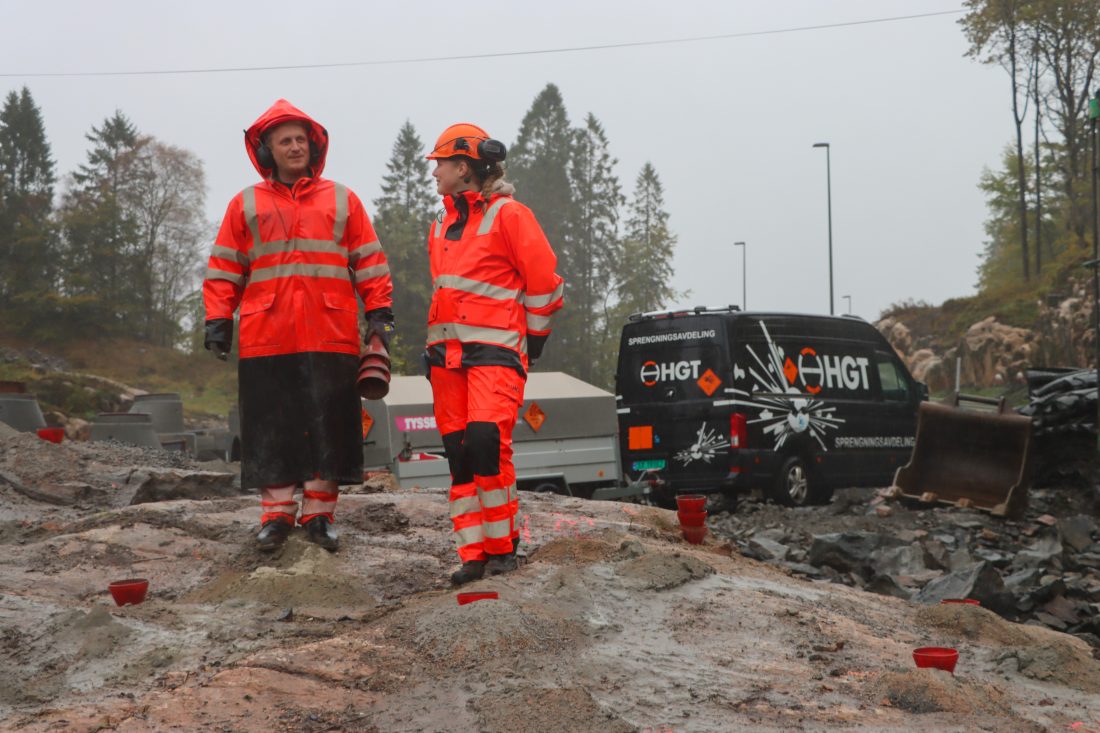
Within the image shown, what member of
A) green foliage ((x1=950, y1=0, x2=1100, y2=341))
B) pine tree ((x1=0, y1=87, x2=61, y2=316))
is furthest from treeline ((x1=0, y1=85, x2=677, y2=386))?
green foliage ((x1=950, y1=0, x2=1100, y2=341))

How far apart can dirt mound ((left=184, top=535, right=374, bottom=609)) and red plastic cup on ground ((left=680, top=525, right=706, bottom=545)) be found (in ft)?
8.01

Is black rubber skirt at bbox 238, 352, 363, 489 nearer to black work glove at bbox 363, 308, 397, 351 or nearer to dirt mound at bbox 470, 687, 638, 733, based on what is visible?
black work glove at bbox 363, 308, 397, 351

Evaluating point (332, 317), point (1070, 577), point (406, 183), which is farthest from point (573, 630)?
point (406, 183)

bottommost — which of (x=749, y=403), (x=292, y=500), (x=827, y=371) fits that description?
(x=292, y=500)

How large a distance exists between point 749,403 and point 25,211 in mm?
54684

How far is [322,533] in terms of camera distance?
6.05 m

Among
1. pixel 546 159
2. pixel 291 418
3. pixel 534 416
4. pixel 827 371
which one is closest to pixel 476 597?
pixel 291 418

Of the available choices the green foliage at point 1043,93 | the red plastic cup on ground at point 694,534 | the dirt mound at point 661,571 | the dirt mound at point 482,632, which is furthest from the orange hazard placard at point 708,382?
the green foliage at point 1043,93

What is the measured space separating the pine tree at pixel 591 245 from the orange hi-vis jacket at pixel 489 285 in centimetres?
5730

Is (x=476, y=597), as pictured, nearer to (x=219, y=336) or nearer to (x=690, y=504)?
(x=219, y=336)

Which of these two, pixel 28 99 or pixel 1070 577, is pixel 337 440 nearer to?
pixel 1070 577

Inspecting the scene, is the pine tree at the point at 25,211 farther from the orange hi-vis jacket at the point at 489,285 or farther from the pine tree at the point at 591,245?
the orange hi-vis jacket at the point at 489,285

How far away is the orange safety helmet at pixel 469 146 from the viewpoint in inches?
228

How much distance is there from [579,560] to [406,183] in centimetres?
6498
